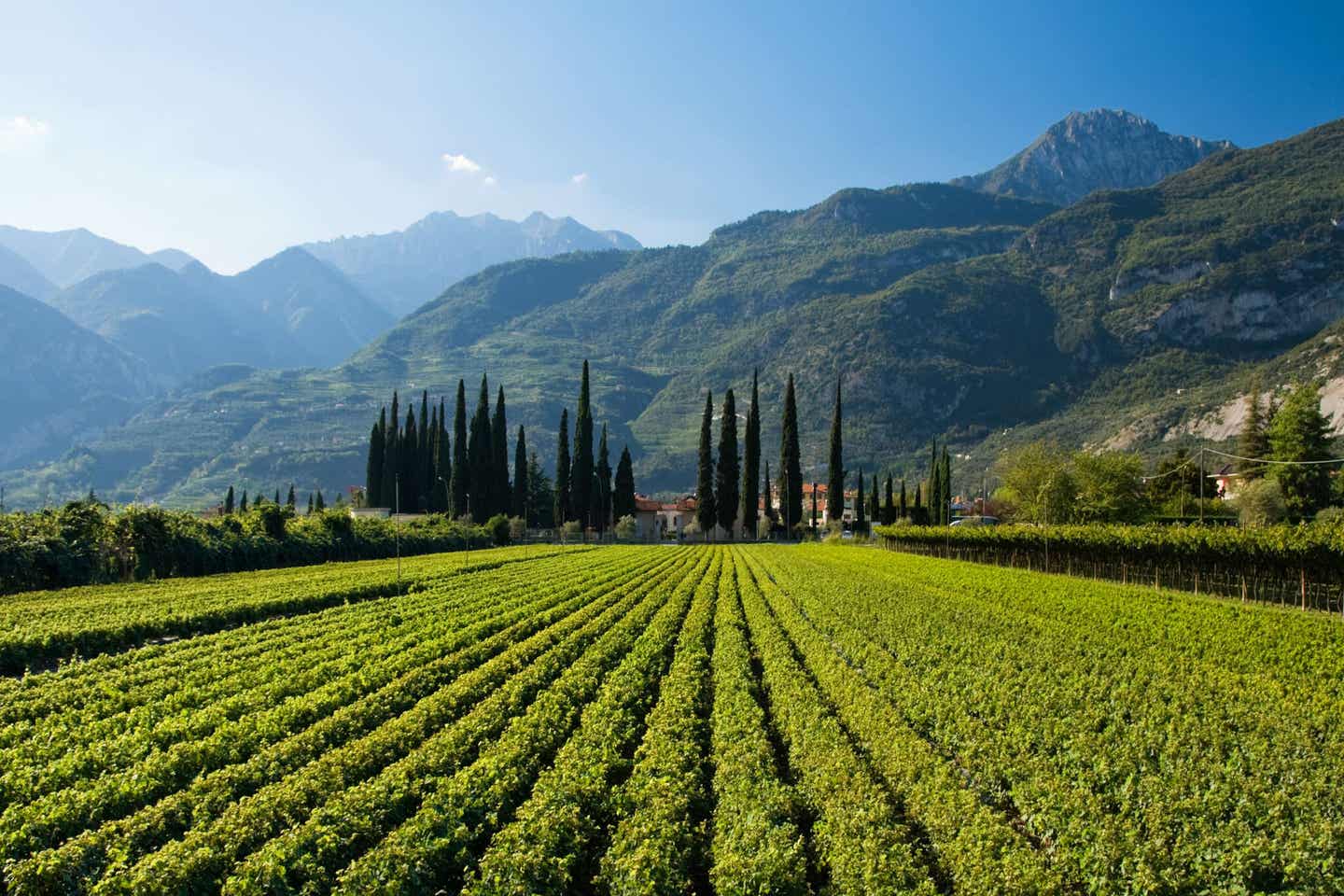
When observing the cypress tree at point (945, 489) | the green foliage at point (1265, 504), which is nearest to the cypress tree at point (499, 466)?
the cypress tree at point (945, 489)

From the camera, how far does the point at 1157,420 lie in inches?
5546

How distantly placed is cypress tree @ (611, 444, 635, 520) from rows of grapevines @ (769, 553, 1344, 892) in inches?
2826

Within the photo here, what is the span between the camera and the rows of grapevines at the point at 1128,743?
780 cm

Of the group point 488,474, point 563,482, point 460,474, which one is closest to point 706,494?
point 563,482

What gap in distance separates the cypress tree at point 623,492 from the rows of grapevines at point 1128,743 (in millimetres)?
71784

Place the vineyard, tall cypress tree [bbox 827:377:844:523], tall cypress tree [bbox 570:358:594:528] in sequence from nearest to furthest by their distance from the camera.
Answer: the vineyard → tall cypress tree [bbox 570:358:594:528] → tall cypress tree [bbox 827:377:844:523]

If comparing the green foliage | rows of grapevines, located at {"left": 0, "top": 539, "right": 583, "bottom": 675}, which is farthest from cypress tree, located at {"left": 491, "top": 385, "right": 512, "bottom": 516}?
the green foliage

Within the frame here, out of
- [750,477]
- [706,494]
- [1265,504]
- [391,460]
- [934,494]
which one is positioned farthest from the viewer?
[934,494]

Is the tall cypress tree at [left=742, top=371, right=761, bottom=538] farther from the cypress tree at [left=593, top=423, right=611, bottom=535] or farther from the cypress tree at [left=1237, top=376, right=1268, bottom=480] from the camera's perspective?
the cypress tree at [left=1237, top=376, right=1268, bottom=480]

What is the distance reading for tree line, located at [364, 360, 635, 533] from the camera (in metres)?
84.9

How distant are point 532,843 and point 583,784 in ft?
4.55

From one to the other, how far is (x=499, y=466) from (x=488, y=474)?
107 inches

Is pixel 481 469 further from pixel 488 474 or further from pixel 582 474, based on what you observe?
pixel 582 474

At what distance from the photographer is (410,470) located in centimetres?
9681
